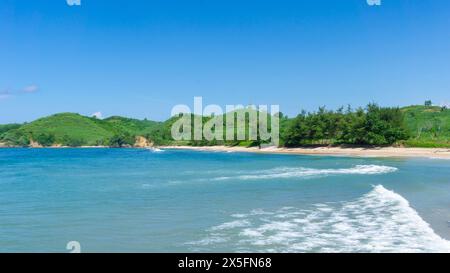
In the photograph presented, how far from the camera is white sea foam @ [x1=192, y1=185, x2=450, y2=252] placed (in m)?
11.0

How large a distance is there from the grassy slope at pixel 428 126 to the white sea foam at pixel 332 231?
216ft

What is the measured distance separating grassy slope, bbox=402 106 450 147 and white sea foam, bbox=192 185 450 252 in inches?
2588

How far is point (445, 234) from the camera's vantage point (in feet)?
39.6

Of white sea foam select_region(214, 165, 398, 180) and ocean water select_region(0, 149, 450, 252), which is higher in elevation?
ocean water select_region(0, 149, 450, 252)

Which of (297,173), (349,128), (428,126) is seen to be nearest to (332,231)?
(297,173)

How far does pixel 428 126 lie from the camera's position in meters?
107

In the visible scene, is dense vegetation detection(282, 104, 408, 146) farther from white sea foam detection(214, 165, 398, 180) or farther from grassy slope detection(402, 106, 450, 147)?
white sea foam detection(214, 165, 398, 180)

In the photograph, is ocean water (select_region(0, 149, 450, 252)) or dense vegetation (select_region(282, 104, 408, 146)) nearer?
ocean water (select_region(0, 149, 450, 252))

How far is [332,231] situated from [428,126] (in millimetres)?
104720

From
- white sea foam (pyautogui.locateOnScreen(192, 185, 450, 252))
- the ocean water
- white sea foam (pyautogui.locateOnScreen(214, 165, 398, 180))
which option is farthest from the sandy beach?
white sea foam (pyautogui.locateOnScreen(192, 185, 450, 252))

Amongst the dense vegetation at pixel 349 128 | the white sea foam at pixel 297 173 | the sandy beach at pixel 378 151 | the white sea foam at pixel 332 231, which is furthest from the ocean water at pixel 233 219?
the dense vegetation at pixel 349 128

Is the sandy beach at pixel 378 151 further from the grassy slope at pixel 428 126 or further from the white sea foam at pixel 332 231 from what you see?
the white sea foam at pixel 332 231

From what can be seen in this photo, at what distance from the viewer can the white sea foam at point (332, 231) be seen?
11016mm
